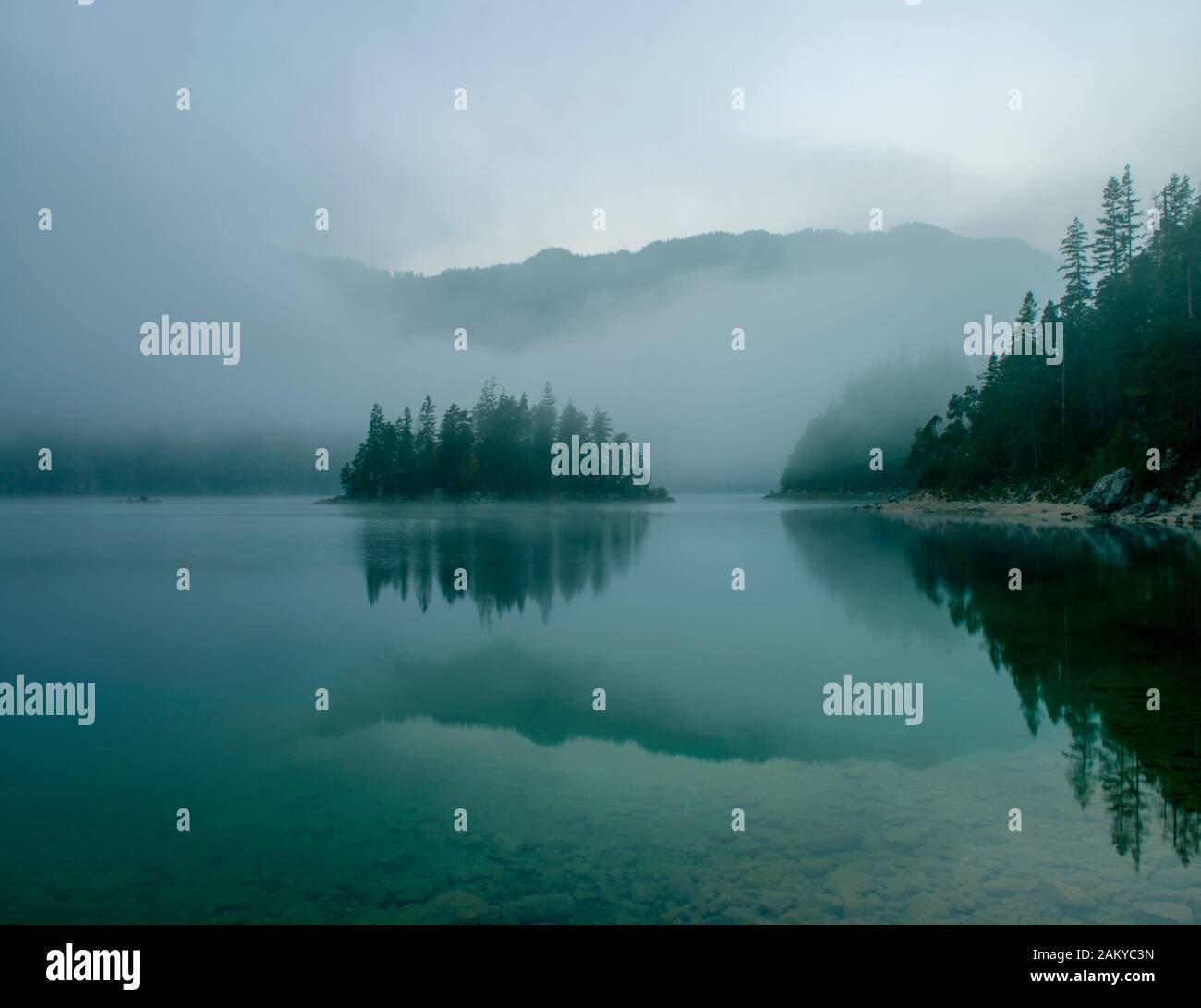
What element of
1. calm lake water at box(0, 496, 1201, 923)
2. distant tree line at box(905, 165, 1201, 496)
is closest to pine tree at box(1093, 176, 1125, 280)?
distant tree line at box(905, 165, 1201, 496)

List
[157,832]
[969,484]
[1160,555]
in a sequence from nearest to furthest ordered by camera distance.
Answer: [157,832] < [1160,555] < [969,484]

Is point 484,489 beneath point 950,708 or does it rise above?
above

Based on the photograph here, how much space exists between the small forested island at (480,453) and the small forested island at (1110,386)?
7213 cm

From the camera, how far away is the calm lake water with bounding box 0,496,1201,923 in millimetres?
8148

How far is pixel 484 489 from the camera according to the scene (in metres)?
158

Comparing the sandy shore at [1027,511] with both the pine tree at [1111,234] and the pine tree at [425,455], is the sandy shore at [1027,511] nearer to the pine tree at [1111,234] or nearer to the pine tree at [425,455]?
the pine tree at [1111,234]

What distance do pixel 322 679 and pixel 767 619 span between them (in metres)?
14.3

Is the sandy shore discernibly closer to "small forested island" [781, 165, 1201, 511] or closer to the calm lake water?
"small forested island" [781, 165, 1201, 511]

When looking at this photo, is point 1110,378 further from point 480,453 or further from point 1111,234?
point 480,453

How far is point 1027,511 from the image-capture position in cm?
8781

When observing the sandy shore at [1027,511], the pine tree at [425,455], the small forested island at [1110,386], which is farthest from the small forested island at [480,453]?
the small forested island at [1110,386]
